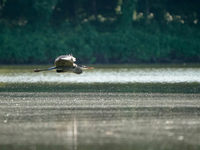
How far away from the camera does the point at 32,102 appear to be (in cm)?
1758

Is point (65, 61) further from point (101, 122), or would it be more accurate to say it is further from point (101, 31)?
point (101, 31)

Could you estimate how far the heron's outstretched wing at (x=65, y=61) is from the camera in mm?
19703

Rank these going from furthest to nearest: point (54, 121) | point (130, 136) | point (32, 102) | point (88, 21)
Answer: point (88, 21)
point (32, 102)
point (54, 121)
point (130, 136)

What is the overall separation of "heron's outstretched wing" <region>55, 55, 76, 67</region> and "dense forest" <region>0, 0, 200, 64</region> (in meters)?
34.6

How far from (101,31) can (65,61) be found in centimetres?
4036

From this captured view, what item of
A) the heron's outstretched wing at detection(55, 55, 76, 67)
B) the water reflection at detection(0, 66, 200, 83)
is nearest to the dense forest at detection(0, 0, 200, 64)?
the water reflection at detection(0, 66, 200, 83)

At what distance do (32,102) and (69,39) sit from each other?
39.4 m

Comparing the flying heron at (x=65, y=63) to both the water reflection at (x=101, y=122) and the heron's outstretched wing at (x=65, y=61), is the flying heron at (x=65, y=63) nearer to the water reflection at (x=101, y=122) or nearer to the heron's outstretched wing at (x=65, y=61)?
the heron's outstretched wing at (x=65, y=61)

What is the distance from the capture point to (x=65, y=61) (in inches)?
786

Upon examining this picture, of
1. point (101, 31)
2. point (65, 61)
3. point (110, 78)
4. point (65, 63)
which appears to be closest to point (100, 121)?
point (65, 61)

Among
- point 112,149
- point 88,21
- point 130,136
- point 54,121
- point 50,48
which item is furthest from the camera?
point 88,21

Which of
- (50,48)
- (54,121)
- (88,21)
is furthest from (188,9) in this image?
(54,121)

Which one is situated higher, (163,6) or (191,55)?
(163,6)

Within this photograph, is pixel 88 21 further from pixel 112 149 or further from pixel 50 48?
pixel 112 149
